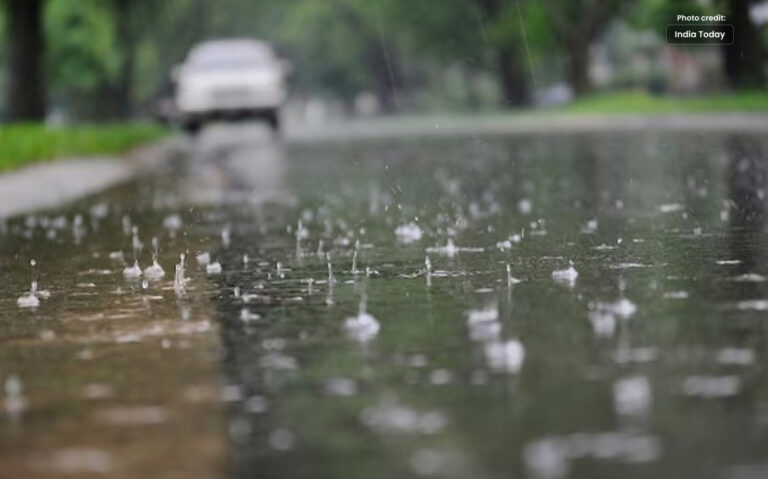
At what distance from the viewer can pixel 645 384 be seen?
5176mm

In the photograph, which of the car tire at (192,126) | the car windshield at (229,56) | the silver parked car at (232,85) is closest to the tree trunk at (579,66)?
the car tire at (192,126)

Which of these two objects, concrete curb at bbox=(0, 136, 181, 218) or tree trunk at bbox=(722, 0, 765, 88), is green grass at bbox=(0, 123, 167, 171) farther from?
tree trunk at bbox=(722, 0, 765, 88)

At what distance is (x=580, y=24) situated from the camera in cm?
5284

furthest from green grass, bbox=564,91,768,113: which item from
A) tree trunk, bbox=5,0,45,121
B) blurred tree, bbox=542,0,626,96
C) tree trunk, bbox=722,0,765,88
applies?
tree trunk, bbox=5,0,45,121

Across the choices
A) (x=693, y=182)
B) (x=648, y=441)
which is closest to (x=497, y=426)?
(x=648, y=441)

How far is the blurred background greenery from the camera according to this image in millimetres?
41469

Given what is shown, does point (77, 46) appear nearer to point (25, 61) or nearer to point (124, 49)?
point (124, 49)

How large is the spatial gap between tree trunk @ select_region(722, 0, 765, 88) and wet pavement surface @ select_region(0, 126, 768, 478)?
28067 millimetres

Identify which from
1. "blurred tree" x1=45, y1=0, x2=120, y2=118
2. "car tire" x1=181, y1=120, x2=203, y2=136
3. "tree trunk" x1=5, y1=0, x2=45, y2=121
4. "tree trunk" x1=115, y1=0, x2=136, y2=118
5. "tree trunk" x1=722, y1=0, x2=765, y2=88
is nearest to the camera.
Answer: "tree trunk" x1=5, y1=0, x2=45, y2=121

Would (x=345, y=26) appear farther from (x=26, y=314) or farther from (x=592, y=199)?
(x=26, y=314)

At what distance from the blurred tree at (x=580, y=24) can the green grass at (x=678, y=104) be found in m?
1.91

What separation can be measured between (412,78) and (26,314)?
325ft

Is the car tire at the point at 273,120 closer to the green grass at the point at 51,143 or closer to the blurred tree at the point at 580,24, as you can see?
the green grass at the point at 51,143

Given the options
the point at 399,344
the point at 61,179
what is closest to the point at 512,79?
the point at 61,179
